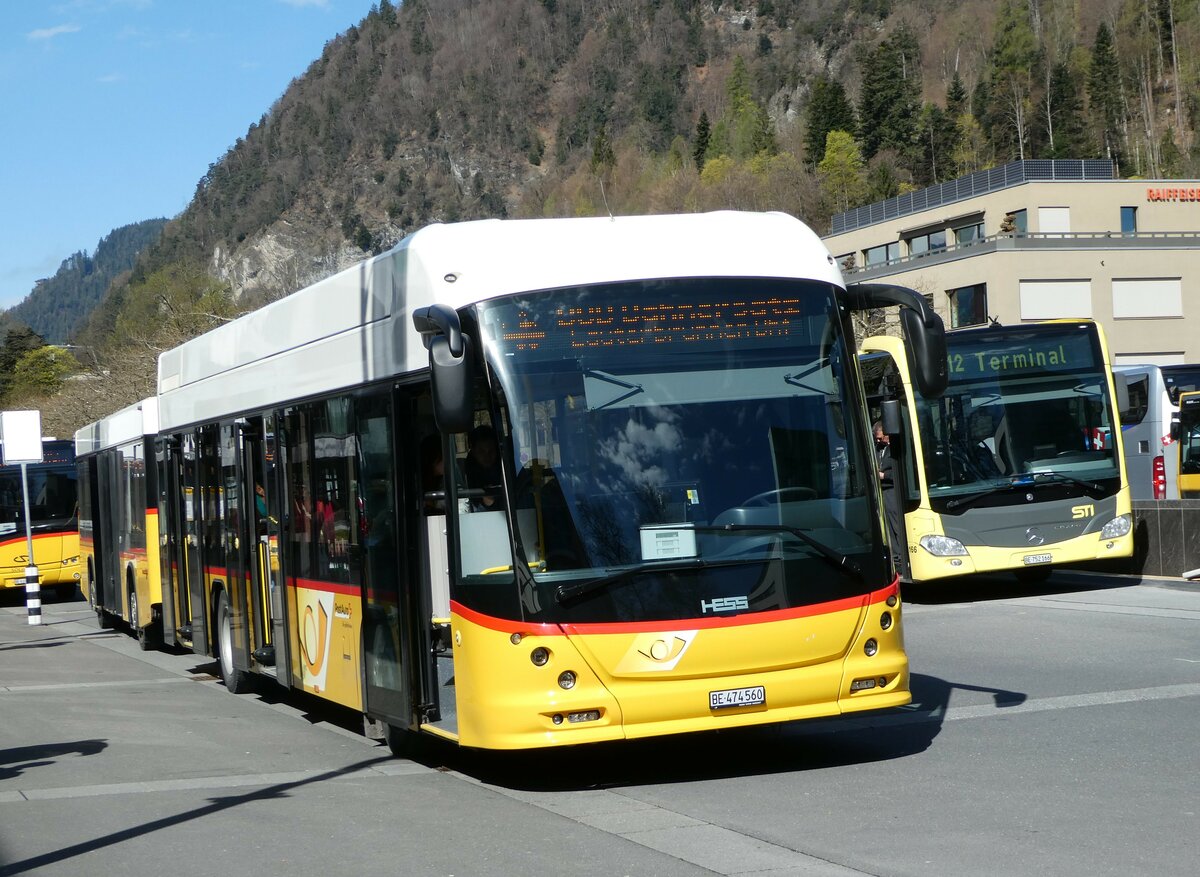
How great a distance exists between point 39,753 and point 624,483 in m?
5.14

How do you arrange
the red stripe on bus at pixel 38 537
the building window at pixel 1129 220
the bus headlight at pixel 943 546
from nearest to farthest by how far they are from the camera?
the bus headlight at pixel 943 546
the red stripe on bus at pixel 38 537
the building window at pixel 1129 220

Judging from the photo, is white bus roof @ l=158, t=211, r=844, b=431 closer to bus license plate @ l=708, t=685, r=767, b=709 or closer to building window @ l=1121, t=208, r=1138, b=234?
bus license plate @ l=708, t=685, r=767, b=709

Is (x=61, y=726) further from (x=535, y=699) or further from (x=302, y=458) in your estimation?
(x=535, y=699)

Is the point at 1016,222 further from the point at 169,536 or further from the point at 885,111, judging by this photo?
the point at 885,111

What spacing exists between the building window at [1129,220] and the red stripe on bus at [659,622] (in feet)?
225

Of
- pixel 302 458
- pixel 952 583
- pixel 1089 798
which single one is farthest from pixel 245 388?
pixel 952 583

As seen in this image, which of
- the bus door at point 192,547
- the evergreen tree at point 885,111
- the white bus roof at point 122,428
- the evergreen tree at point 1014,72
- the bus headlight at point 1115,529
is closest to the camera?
the bus door at point 192,547

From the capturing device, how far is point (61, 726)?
40.2ft

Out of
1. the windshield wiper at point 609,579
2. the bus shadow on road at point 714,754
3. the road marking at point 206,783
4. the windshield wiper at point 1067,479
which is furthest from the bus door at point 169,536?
the windshield wiper at point 1067,479

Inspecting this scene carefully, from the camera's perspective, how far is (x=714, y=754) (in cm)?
972

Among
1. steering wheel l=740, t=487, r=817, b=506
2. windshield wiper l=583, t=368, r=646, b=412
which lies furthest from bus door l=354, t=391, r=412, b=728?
steering wheel l=740, t=487, r=817, b=506

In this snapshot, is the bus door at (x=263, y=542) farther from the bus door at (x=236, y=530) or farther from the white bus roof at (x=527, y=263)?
the white bus roof at (x=527, y=263)

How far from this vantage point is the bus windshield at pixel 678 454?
813 cm

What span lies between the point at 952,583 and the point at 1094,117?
11965 centimetres
